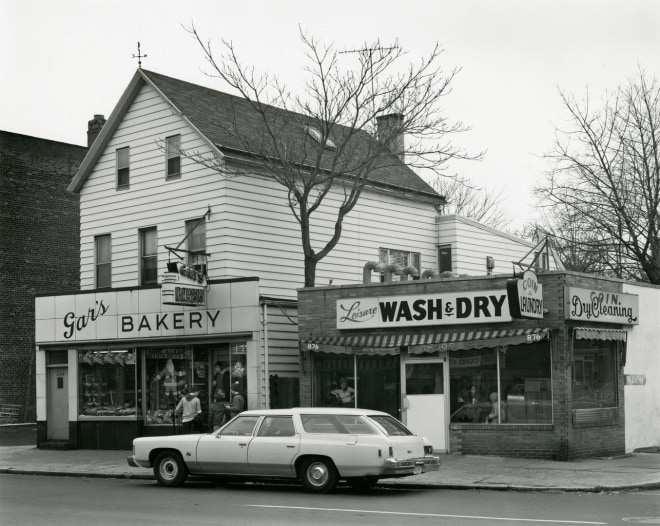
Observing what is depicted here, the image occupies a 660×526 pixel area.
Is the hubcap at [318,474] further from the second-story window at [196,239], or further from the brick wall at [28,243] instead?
the brick wall at [28,243]

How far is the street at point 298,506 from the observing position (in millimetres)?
13055

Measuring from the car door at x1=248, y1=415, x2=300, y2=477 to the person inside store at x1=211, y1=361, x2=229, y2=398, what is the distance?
801cm

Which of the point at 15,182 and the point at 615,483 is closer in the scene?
the point at 615,483

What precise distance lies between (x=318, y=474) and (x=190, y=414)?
7900mm

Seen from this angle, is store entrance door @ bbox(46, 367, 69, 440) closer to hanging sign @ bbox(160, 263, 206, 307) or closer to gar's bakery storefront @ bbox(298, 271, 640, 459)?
hanging sign @ bbox(160, 263, 206, 307)

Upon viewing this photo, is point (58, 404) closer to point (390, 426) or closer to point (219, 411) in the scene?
point (219, 411)

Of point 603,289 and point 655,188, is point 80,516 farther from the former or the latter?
point 655,188

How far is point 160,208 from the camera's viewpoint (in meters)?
27.1

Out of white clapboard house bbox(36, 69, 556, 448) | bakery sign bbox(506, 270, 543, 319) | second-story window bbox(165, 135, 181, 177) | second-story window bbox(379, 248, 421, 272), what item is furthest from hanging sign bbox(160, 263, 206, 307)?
bakery sign bbox(506, 270, 543, 319)

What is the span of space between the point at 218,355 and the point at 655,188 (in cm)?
1462

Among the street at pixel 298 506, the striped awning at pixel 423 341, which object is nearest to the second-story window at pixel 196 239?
the striped awning at pixel 423 341

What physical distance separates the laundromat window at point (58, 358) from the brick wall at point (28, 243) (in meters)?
10.2

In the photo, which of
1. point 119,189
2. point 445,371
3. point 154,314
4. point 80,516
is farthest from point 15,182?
point 80,516

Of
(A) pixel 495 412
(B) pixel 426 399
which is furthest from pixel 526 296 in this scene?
(B) pixel 426 399
